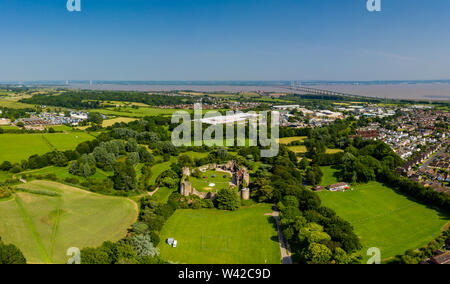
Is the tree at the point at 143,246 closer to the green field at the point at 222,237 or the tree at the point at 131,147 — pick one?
the green field at the point at 222,237

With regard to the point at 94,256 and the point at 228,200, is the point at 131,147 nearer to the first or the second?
the point at 228,200

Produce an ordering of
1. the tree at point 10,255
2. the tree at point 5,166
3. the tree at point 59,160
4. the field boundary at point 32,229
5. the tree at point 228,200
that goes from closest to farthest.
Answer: the tree at point 10,255
the field boundary at point 32,229
the tree at point 228,200
the tree at point 5,166
the tree at point 59,160

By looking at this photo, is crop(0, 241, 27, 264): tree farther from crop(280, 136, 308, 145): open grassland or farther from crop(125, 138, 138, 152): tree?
crop(280, 136, 308, 145): open grassland

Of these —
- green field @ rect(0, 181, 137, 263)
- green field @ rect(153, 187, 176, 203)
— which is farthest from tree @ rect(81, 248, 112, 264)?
green field @ rect(153, 187, 176, 203)

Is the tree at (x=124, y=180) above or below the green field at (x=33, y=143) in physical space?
below

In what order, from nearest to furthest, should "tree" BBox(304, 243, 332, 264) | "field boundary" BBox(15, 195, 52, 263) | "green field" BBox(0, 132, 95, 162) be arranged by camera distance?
"field boundary" BBox(15, 195, 52, 263) < "tree" BBox(304, 243, 332, 264) < "green field" BBox(0, 132, 95, 162)

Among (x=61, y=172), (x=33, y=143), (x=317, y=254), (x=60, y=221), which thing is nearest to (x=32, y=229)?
(x=60, y=221)

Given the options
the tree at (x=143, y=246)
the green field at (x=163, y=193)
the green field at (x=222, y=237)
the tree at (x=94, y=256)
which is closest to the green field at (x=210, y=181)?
the green field at (x=163, y=193)
